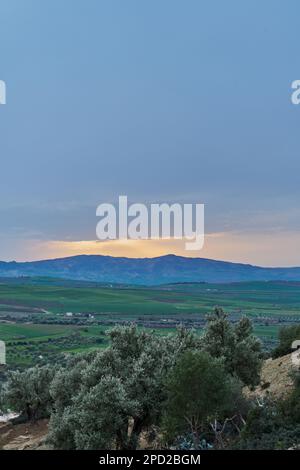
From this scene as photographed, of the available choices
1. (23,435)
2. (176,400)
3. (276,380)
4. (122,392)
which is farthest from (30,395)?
(176,400)

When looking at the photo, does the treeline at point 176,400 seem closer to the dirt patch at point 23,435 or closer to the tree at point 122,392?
the tree at point 122,392

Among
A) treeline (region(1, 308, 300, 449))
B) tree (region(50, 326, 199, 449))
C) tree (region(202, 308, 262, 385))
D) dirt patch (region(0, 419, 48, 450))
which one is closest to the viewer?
treeline (region(1, 308, 300, 449))

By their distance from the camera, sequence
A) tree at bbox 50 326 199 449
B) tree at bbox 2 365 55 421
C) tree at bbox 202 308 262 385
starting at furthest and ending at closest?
tree at bbox 2 365 55 421
tree at bbox 202 308 262 385
tree at bbox 50 326 199 449

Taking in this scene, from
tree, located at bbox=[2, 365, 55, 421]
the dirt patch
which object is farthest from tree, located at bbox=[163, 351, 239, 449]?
tree, located at bbox=[2, 365, 55, 421]

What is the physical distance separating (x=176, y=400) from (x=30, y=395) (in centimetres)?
3401

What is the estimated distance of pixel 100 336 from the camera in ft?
564

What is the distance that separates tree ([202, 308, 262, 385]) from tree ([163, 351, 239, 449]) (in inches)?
338

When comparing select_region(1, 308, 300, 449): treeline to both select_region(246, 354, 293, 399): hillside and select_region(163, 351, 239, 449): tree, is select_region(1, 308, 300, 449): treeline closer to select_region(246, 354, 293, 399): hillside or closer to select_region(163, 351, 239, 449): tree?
select_region(163, 351, 239, 449): tree

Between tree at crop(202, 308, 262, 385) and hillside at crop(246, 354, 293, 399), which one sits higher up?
tree at crop(202, 308, 262, 385)

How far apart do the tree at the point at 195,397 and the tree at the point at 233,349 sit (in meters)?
8.58

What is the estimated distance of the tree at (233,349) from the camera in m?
37.6

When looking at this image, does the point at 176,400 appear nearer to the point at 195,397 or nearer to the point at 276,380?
the point at 195,397

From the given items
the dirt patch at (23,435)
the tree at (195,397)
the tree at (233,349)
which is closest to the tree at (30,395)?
the dirt patch at (23,435)

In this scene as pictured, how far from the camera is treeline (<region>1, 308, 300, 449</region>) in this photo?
27.2 metres
